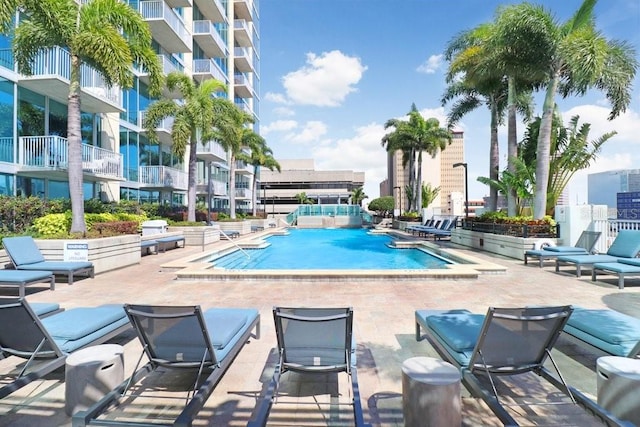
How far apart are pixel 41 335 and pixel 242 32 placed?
40.7 meters

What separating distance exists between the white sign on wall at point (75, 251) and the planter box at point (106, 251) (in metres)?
0.15

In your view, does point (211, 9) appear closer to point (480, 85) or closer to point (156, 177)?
point (156, 177)

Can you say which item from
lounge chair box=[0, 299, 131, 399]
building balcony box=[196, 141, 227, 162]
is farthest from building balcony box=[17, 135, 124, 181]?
building balcony box=[196, 141, 227, 162]

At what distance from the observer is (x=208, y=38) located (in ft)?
91.2

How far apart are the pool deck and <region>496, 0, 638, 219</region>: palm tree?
5870 mm

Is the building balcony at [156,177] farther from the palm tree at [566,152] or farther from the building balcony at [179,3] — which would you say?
the palm tree at [566,152]

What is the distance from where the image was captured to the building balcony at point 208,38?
2716 cm

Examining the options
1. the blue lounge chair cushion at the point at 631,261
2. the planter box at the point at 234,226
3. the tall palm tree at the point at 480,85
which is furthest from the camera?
the planter box at the point at 234,226

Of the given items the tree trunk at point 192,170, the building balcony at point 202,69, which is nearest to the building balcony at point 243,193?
the building balcony at point 202,69

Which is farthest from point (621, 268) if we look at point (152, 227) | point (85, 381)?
point (152, 227)

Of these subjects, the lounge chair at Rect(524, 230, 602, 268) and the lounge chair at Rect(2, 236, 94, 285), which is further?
the lounge chair at Rect(524, 230, 602, 268)

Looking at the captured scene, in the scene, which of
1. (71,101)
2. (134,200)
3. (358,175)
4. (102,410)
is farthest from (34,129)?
(358,175)

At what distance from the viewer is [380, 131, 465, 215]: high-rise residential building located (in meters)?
94.6

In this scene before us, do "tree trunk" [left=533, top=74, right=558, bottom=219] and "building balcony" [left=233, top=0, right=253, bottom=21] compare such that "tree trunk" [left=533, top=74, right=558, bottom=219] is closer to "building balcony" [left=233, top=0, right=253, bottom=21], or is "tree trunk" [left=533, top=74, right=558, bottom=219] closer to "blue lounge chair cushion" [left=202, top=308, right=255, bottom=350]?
"blue lounge chair cushion" [left=202, top=308, right=255, bottom=350]
